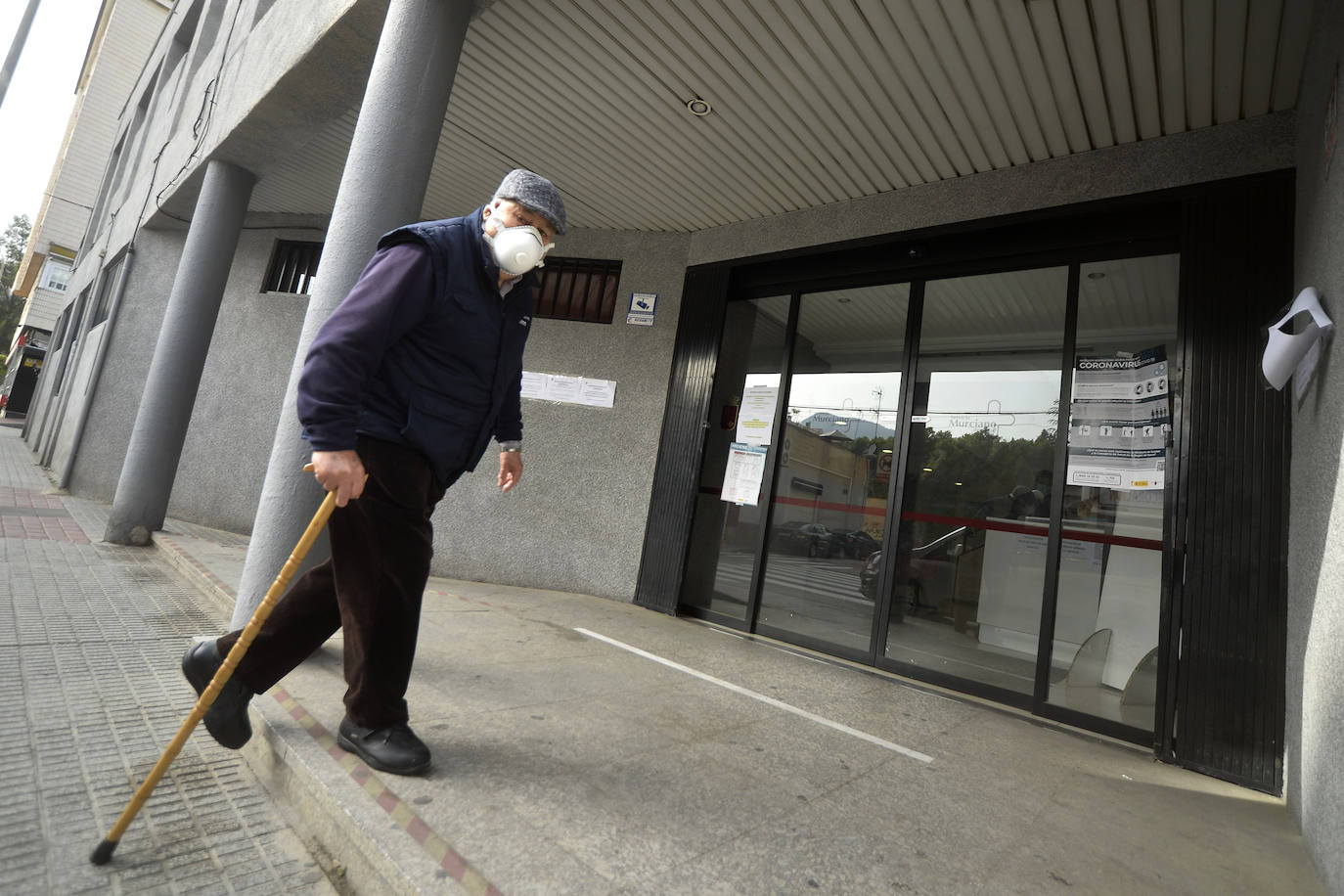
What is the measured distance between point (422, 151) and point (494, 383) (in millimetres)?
1778

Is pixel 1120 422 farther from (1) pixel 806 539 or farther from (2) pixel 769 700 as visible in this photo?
(2) pixel 769 700

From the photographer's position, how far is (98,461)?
790 centimetres

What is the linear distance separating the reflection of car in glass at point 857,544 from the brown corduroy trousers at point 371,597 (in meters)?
3.70

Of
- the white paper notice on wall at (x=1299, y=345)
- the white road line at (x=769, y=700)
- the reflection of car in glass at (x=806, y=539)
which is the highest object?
the white paper notice on wall at (x=1299, y=345)

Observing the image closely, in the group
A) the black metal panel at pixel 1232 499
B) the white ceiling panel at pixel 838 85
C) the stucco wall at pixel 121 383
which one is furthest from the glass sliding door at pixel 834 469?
the stucco wall at pixel 121 383

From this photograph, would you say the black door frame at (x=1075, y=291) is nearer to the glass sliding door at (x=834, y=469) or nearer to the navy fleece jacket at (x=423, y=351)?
the glass sliding door at (x=834, y=469)

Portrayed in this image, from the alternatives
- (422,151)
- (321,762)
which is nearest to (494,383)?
(321,762)

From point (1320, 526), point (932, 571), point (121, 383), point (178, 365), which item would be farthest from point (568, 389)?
point (121, 383)

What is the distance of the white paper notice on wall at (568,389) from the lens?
6383mm

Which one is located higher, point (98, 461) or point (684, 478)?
point (684, 478)

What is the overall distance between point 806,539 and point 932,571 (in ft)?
3.52

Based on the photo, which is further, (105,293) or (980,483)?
(105,293)

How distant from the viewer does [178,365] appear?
6.01m

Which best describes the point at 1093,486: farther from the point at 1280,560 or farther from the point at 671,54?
the point at 671,54
